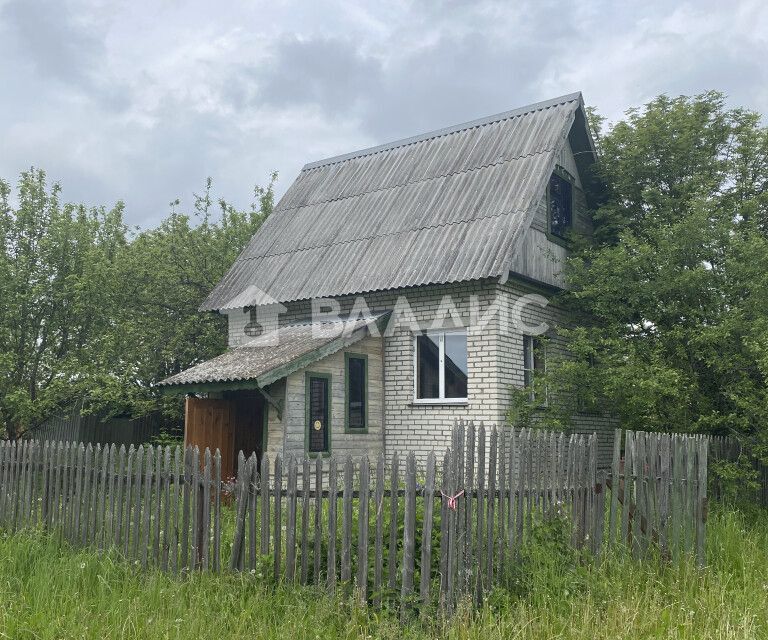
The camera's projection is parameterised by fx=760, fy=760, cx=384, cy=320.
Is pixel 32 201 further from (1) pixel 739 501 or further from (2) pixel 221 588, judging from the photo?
(1) pixel 739 501

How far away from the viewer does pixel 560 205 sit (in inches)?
594

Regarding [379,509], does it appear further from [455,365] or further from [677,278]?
[677,278]

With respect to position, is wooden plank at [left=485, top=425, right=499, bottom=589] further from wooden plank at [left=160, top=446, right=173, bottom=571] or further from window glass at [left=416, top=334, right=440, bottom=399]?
window glass at [left=416, top=334, right=440, bottom=399]

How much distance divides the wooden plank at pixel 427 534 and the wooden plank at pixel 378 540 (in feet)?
1.04

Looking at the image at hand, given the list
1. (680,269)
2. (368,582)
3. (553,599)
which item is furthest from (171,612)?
(680,269)

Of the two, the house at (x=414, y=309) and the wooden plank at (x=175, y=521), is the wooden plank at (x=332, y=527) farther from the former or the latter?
the house at (x=414, y=309)

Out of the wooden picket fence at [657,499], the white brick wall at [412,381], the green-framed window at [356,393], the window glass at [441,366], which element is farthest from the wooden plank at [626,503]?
the green-framed window at [356,393]

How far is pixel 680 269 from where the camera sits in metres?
13.1

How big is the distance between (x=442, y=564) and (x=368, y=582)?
63 centimetres

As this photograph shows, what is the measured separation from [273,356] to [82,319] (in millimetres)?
6180

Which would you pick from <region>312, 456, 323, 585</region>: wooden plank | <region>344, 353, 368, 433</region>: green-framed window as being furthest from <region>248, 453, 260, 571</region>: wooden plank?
<region>344, 353, 368, 433</region>: green-framed window

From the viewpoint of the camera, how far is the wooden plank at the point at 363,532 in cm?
581

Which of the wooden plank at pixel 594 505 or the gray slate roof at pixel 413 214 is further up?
the gray slate roof at pixel 413 214

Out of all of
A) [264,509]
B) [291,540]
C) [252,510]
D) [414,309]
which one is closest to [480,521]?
[291,540]
